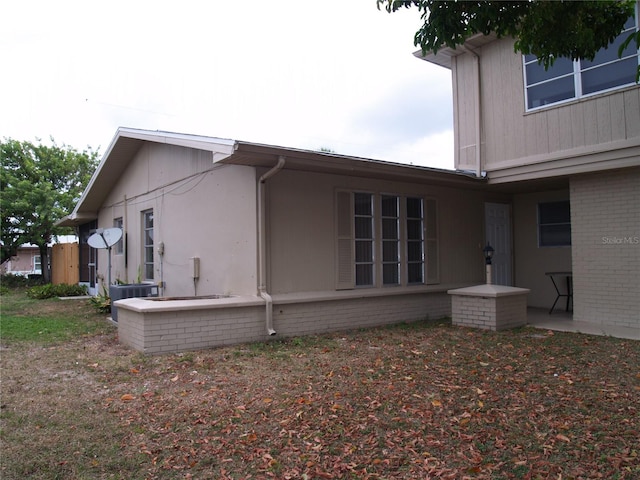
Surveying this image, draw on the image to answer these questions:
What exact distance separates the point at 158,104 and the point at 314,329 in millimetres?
16512

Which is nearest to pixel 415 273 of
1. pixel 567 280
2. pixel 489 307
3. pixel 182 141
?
pixel 489 307

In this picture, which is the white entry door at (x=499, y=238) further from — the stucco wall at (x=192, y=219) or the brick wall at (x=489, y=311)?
the stucco wall at (x=192, y=219)

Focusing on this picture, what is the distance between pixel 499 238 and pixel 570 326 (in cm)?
309

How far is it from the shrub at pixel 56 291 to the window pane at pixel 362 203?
11319mm

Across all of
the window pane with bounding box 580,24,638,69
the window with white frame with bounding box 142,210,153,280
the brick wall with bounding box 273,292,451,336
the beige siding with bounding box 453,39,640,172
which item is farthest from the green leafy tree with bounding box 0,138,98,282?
the window pane with bounding box 580,24,638,69

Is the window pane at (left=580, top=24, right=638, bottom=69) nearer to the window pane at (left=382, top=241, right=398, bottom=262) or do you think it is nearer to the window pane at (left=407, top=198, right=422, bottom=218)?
the window pane at (left=407, top=198, right=422, bottom=218)

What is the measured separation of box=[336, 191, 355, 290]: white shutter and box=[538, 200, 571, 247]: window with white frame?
4879mm

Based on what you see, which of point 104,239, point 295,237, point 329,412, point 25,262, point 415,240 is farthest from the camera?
point 25,262

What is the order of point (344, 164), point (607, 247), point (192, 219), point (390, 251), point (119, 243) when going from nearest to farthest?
point (344, 164), point (607, 247), point (390, 251), point (192, 219), point (119, 243)

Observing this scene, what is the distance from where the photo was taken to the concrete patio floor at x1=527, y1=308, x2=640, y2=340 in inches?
288

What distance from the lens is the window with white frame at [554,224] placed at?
1020cm

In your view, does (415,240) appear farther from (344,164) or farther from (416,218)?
(344,164)

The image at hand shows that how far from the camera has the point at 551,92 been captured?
839 cm

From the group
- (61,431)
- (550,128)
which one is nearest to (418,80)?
(550,128)
